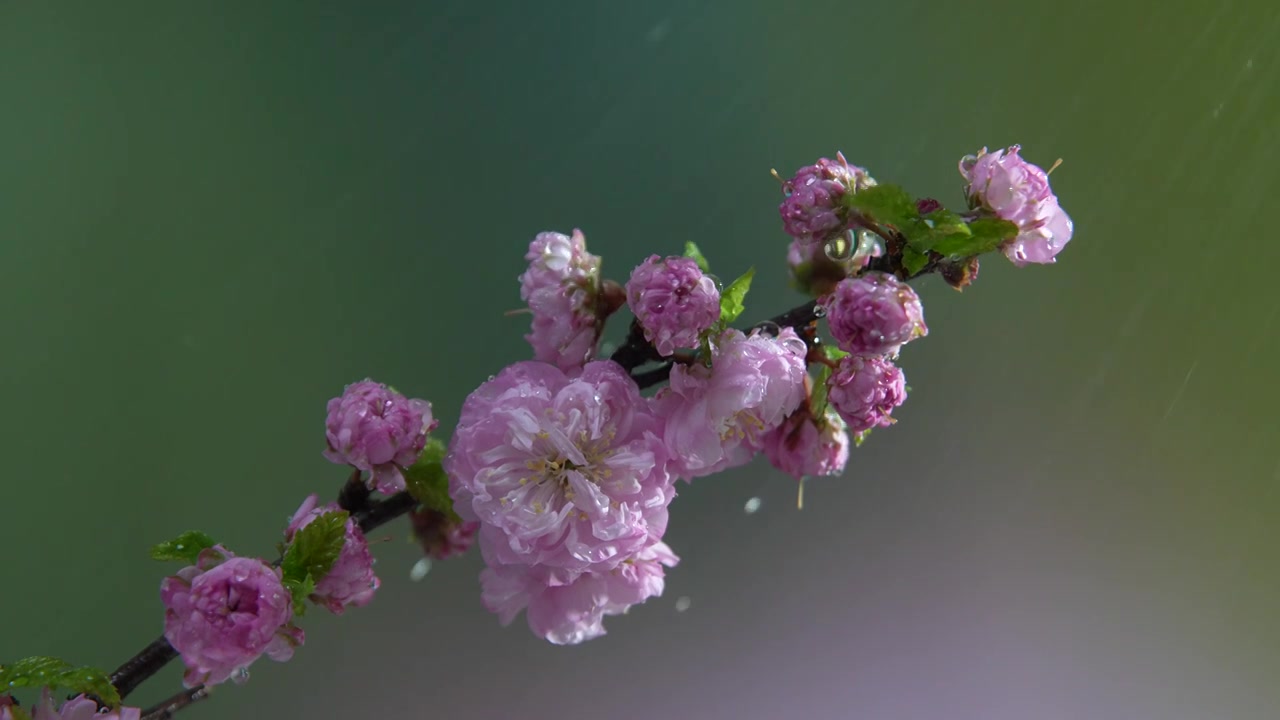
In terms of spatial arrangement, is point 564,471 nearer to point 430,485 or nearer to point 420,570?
point 430,485

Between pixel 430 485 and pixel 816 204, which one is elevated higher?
pixel 816 204

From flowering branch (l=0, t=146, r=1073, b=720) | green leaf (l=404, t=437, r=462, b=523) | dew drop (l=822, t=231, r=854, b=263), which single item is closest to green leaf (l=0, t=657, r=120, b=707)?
flowering branch (l=0, t=146, r=1073, b=720)

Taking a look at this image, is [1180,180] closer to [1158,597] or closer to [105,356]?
[1158,597]

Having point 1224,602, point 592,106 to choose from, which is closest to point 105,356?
point 592,106

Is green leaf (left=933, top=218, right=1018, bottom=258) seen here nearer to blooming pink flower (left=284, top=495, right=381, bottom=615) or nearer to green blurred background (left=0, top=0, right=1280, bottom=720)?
blooming pink flower (left=284, top=495, right=381, bottom=615)

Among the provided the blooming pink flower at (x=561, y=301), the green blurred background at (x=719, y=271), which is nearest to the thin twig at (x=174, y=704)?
the blooming pink flower at (x=561, y=301)

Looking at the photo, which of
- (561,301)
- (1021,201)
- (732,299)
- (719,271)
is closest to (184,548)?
(561,301)
